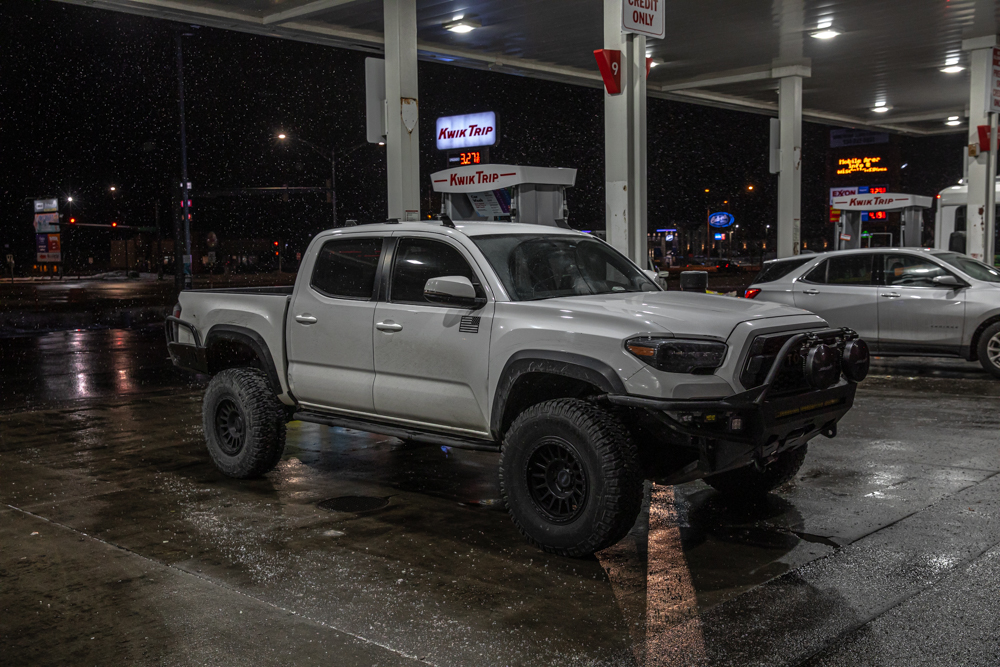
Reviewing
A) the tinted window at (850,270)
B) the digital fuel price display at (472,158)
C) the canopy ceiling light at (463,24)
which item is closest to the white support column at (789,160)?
the digital fuel price display at (472,158)

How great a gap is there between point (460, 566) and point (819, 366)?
2.28 m

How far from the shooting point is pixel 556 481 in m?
5.41

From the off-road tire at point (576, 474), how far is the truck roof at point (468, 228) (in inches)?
58.9

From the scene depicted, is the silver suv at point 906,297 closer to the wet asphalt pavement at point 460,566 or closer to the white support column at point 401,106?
the wet asphalt pavement at point 460,566

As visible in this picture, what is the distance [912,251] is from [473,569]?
31.5ft

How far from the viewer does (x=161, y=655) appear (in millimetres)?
4039

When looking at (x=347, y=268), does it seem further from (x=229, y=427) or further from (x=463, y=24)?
(x=463, y=24)

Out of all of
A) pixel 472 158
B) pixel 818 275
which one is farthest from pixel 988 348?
pixel 472 158

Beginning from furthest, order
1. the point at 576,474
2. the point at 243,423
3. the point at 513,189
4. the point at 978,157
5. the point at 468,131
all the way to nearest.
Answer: the point at 978,157 < the point at 468,131 < the point at 513,189 < the point at 243,423 < the point at 576,474

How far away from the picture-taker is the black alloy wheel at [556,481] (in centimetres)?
528

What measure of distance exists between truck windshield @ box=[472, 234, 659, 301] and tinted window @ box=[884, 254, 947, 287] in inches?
284

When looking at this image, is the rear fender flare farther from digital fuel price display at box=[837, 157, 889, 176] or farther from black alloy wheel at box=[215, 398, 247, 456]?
digital fuel price display at box=[837, 157, 889, 176]

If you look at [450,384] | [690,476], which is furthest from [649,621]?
[450,384]

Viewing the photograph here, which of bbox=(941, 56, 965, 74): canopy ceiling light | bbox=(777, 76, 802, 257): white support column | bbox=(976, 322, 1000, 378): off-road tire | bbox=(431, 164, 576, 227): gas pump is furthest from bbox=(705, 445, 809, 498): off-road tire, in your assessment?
bbox=(941, 56, 965, 74): canopy ceiling light
